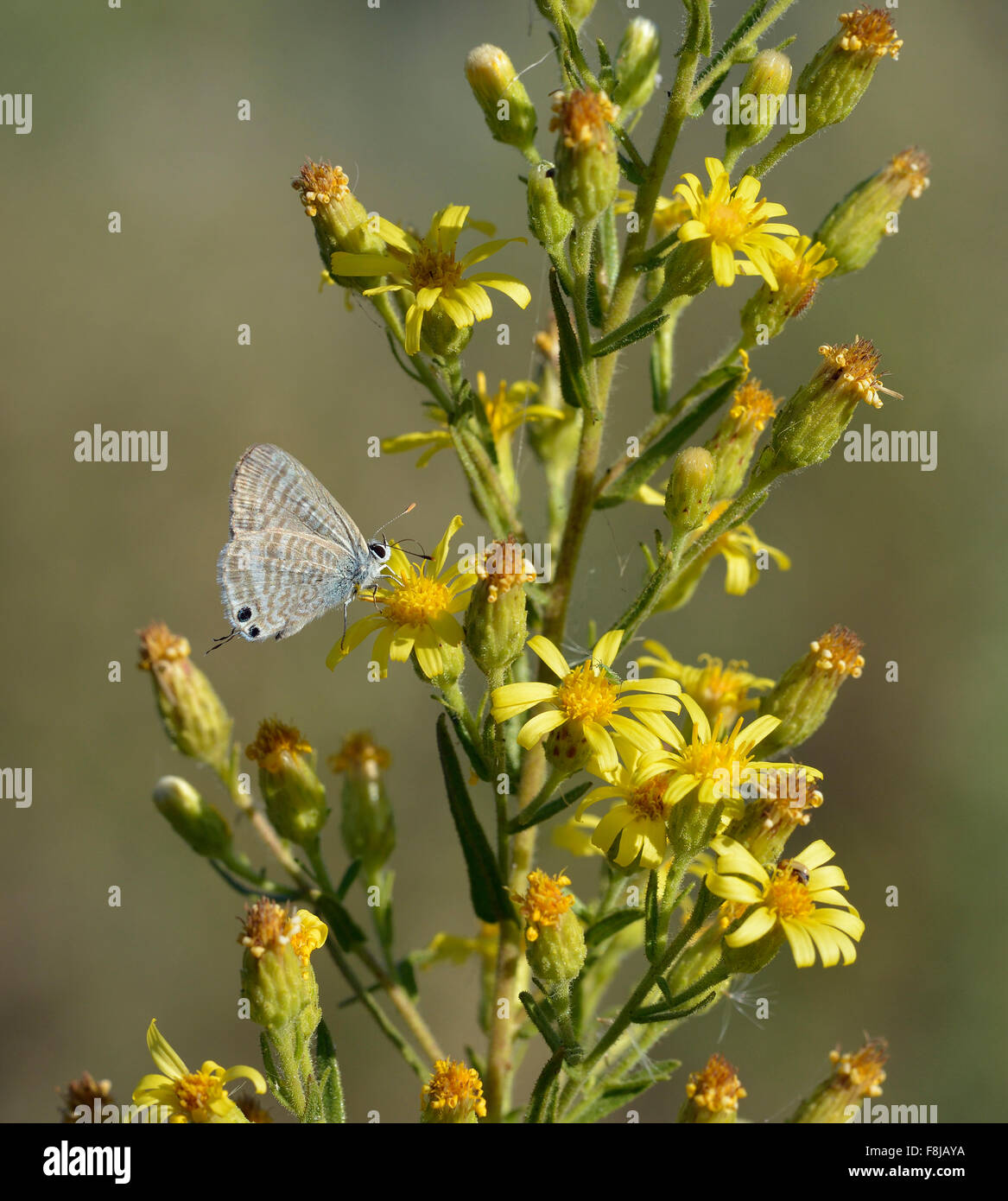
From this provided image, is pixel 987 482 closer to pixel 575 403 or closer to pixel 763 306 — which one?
pixel 763 306

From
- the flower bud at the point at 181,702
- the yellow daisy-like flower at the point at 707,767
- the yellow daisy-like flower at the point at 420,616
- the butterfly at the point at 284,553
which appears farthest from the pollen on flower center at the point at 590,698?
the flower bud at the point at 181,702

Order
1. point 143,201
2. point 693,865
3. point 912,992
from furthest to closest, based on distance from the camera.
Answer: point 143,201 < point 912,992 < point 693,865

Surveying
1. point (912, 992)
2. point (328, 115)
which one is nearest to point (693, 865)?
point (912, 992)

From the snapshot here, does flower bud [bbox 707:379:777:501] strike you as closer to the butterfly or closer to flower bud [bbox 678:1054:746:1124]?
the butterfly

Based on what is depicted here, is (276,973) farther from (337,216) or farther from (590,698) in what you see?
(337,216)

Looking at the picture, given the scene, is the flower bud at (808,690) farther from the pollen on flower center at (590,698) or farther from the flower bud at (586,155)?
the flower bud at (586,155)

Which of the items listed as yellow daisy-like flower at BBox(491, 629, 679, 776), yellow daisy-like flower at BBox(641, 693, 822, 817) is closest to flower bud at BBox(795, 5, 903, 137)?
yellow daisy-like flower at BBox(491, 629, 679, 776)

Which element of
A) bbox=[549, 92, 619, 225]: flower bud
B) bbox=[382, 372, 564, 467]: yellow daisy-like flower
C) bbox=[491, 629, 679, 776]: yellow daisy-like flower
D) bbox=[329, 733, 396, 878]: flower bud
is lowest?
bbox=[329, 733, 396, 878]: flower bud
